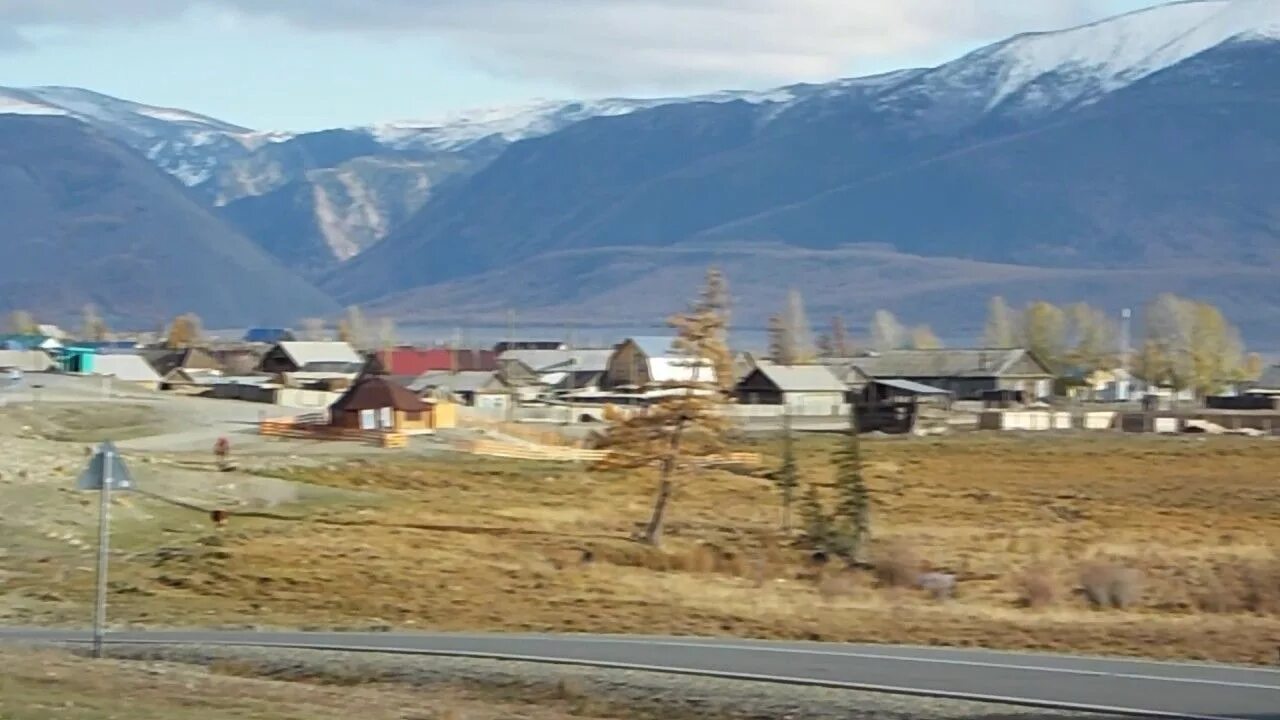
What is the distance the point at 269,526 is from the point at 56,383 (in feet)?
212

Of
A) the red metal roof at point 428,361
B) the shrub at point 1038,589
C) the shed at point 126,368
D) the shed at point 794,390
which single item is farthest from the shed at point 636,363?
the shrub at point 1038,589

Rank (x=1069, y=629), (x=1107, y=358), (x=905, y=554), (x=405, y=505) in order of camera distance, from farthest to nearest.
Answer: (x=1107, y=358) < (x=405, y=505) < (x=905, y=554) < (x=1069, y=629)

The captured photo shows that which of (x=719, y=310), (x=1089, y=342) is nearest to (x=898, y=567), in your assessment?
(x=719, y=310)

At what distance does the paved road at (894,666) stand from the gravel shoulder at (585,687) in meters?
0.62

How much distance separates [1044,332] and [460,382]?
226 ft

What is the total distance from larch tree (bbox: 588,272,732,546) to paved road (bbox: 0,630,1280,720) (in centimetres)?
2429

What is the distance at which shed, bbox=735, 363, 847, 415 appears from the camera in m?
115

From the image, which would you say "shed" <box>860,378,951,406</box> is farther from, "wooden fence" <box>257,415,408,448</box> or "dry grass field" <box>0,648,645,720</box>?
"dry grass field" <box>0,648,645,720</box>

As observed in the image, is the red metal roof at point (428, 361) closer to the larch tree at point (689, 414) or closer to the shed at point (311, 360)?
the shed at point (311, 360)

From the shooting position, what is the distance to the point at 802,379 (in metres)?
119

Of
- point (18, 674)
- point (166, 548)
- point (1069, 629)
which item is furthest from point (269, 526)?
point (18, 674)

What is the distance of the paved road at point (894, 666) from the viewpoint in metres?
20.2

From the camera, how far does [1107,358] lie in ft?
566

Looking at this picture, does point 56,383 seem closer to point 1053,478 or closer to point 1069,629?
point 1053,478
